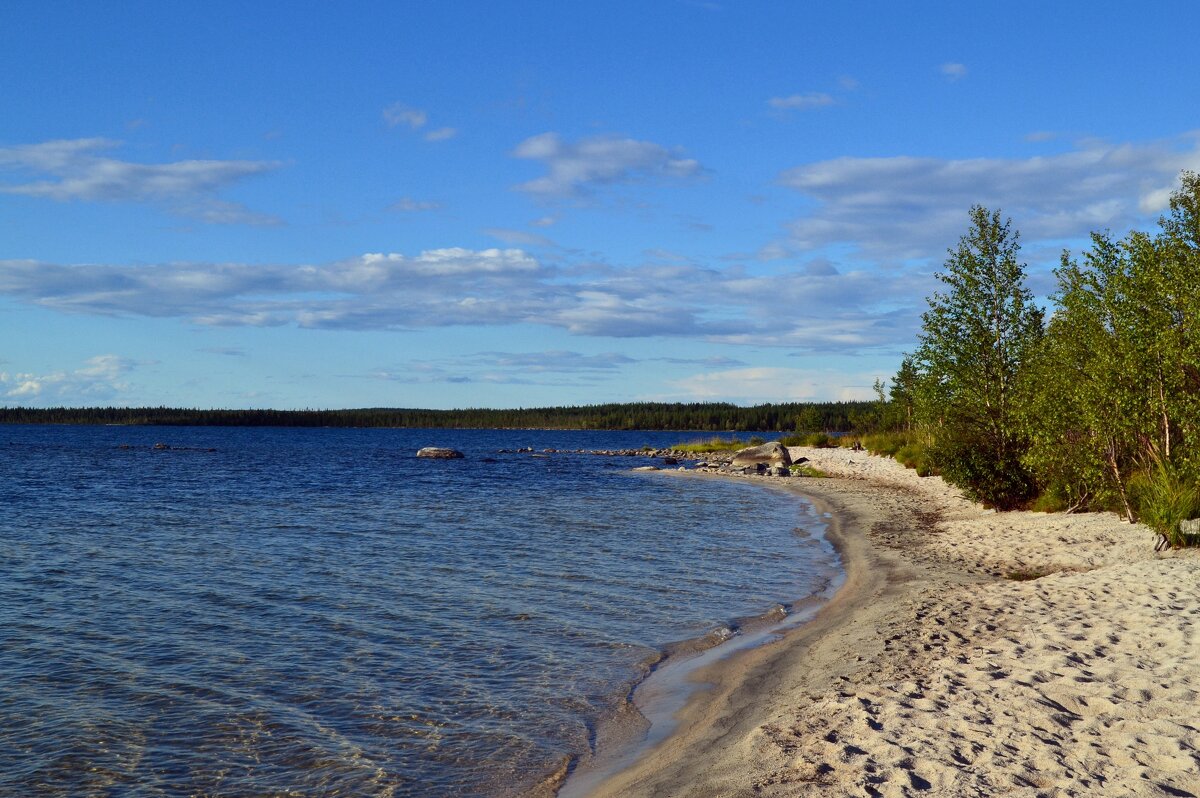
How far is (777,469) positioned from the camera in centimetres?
6159

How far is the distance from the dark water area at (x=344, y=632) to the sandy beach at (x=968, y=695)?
1.71m

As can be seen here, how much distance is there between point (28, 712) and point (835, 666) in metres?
10.6

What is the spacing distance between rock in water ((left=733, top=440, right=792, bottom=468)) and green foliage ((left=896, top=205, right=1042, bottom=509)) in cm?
3571

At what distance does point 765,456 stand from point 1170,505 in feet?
167

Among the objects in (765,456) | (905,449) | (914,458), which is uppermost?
(905,449)

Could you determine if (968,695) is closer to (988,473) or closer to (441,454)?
(988,473)

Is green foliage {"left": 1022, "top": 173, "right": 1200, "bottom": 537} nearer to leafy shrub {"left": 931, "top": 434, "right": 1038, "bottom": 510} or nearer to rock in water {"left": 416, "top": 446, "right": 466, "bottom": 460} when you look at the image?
leafy shrub {"left": 931, "top": 434, "right": 1038, "bottom": 510}

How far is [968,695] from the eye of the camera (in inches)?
396

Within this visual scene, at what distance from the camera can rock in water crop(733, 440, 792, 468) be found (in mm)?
68812

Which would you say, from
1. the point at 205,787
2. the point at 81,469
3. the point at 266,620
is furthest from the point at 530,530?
the point at 81,469

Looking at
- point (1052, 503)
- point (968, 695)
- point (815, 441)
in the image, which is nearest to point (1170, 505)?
point (1052, 503)

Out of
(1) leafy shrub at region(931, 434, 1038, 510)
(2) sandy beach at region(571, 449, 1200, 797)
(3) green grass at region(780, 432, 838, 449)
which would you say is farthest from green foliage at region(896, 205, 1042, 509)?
(3) green grass at region(780, 432, 838, 449)

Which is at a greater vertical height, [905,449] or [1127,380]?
[1127,380]

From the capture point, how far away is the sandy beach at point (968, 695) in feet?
25.8
